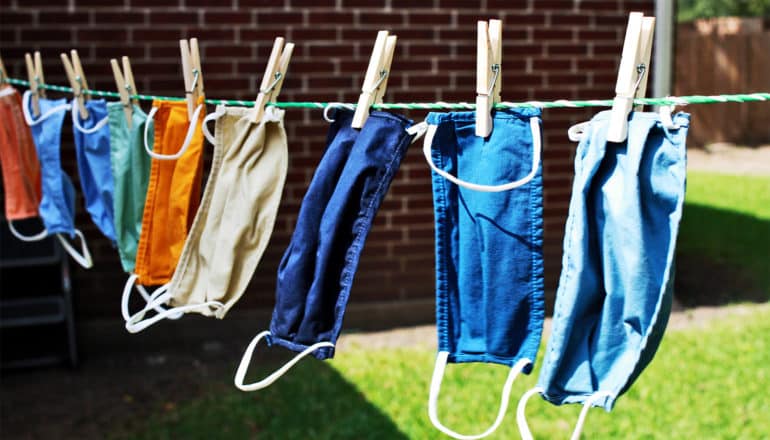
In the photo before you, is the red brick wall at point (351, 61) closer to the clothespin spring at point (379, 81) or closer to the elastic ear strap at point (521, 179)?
the clothespin spring at point (379, 81)

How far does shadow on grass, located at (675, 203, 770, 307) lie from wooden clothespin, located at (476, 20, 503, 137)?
485 centimetres

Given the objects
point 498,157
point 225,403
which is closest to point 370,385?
point 225,403

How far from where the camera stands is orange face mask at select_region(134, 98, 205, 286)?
2.74m

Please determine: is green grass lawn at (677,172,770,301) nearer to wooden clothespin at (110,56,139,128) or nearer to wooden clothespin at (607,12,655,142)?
wooden clothespin at (110,56,139,128)

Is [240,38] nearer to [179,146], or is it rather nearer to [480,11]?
[480,11]

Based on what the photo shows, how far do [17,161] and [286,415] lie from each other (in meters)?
1.84

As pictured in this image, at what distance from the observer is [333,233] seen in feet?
7.39

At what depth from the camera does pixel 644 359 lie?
1.87 metres

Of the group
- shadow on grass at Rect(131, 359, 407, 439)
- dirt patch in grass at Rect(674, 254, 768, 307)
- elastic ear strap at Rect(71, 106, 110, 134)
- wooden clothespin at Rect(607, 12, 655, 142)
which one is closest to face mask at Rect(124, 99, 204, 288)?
elastic ear strap at Rect(71, 106, 110, 134)

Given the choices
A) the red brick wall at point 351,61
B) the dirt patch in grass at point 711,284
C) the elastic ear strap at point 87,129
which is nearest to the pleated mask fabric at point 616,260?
the elastic ear strap at point 87,129

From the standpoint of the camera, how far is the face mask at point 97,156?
122 inches

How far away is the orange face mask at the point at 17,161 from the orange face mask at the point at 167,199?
33.0 inches

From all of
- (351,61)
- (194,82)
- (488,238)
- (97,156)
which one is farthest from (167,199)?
(351,61)

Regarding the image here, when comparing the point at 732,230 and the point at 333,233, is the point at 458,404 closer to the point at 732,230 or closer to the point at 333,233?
the point at 333,233
